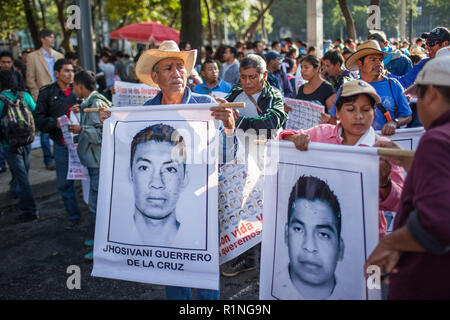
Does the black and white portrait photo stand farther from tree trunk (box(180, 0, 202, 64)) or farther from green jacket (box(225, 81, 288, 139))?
tree trunk (box(180, 0, 202, 64))

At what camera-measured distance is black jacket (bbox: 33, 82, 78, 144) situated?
17.4 feet

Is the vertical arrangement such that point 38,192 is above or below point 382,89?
below

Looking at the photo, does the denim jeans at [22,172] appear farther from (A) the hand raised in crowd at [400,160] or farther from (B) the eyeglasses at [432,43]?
(B) the eyeglasses at [432,43]

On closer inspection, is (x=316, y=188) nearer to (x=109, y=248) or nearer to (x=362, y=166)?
(x=362, y=166)

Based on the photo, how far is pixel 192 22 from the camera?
38.0 feet

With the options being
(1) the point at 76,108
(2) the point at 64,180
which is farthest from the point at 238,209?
(2) the point at 64,180

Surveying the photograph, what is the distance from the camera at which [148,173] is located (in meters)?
2.82

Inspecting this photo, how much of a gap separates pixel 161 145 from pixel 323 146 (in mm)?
1023

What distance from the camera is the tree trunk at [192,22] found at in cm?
1151

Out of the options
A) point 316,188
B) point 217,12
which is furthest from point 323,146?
point 217,12

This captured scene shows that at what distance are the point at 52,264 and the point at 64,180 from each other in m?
1.20

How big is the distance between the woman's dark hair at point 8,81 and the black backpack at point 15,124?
0.15m

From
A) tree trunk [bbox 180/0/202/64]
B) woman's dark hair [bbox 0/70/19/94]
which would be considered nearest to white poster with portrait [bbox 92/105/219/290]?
woman's dark hair [bbox 0/70/19/94]

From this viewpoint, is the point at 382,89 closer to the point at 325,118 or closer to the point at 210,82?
the point at 325,118
